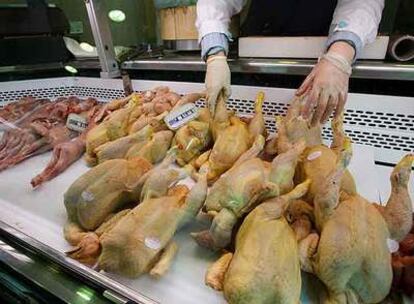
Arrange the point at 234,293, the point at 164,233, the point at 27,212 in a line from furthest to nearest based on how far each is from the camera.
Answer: the point at 27,212, the point at 164,233, the point at 234,293

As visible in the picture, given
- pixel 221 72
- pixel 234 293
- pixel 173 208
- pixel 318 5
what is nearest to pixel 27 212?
pixel 173 208

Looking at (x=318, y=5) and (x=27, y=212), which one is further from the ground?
(x=318, y=5)

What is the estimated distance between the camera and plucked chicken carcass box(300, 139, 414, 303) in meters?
0.59

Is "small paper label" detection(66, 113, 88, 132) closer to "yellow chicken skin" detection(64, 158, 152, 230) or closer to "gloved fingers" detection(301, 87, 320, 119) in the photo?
"yellow chicken skin" detection(64, 158, 152, 230)

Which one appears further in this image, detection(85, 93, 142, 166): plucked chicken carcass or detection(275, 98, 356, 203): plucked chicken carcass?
detection(85, 93, 142, 166): plucked chicken carcass

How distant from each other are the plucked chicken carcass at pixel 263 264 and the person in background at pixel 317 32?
50cm

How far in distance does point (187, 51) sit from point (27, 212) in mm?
1293

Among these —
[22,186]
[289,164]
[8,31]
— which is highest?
[8,31]

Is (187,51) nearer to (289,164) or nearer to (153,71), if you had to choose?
(153,71)

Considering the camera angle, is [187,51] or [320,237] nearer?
[320,237]

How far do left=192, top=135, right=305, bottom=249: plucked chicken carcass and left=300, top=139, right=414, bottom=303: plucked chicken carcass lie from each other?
4.3 inches

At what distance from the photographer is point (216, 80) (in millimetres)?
1312

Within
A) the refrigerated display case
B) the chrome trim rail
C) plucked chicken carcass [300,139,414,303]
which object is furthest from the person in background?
the chrome trim rail

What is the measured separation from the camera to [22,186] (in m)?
1.20
